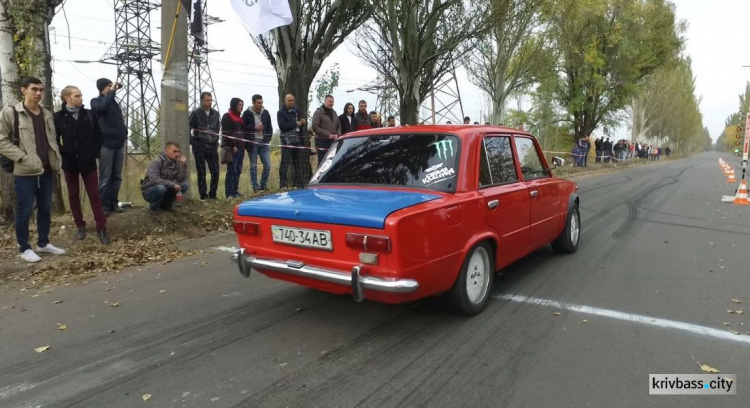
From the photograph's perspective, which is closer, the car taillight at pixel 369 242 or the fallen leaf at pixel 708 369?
the fallen leaf at pixel 708 369

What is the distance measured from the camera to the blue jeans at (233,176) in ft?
30.1

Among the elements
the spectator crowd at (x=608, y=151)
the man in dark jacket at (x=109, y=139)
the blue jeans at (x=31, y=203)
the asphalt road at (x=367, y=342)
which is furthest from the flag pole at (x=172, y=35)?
the spectator crowd at (x=608, y=151)

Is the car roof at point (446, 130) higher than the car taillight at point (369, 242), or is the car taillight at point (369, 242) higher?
the car roof at point (446, 130)

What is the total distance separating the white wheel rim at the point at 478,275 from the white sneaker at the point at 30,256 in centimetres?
506

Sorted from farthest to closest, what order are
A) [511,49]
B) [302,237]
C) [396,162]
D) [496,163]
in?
[511,49] < [496,163] < [396,162] < [302,237]

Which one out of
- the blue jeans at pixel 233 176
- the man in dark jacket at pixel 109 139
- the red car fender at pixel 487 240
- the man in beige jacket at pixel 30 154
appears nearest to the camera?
the red car fender at pixel 487 240

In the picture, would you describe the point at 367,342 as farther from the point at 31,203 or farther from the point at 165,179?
the point at 165,179

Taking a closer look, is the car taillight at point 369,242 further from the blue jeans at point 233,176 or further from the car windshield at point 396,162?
the blue jeans at point 233,176

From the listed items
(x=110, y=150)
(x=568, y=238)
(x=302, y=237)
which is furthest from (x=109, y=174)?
(x=568, y=238)

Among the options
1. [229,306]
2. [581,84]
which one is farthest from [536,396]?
[581,84]

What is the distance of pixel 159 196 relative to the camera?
22.9 ft

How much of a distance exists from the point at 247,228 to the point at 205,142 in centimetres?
529

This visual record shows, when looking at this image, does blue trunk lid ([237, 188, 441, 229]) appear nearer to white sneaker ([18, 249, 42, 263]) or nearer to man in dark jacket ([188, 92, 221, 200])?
white sneaker ([18, 249, 42, 263])

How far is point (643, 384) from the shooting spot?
2896 mm
